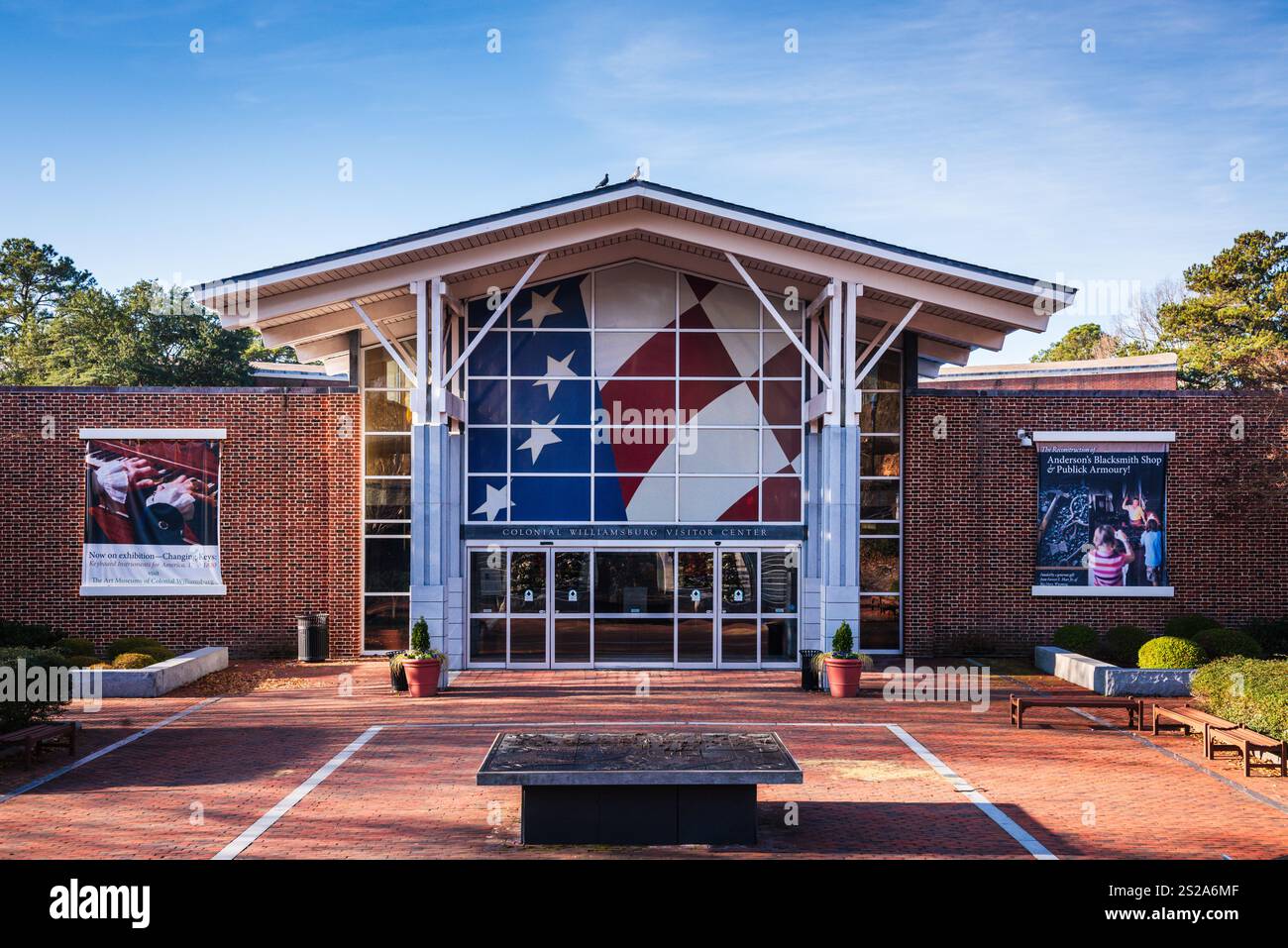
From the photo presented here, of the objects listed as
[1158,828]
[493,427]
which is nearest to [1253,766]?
[1158,828]

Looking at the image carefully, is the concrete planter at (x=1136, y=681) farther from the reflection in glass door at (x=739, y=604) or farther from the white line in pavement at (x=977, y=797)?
the reflection in glass door at (x=739, y=604)

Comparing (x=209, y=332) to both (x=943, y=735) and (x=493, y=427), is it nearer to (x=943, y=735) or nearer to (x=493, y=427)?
(x=493, y=427)

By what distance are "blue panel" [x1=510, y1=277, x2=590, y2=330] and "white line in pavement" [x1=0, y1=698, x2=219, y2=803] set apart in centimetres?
890

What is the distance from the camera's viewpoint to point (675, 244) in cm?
2097

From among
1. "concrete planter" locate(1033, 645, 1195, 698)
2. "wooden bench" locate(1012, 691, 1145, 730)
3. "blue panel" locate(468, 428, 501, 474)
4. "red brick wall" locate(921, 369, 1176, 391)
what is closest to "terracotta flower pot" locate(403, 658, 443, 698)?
"blue panel" locate(468, 428, 501, 474)

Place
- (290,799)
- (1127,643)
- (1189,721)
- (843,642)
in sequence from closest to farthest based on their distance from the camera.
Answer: (290,799) → (1189,721) → (843,642) → (1127,643)

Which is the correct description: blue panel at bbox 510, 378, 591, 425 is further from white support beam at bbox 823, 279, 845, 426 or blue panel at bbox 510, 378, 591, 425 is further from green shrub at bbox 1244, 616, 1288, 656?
green shrub at bbox 1244, 616, 1288, 656

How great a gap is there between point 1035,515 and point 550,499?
943 cm

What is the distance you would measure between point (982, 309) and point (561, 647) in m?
9.77

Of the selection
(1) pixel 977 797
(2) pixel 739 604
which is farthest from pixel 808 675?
(1) pixel 977 797

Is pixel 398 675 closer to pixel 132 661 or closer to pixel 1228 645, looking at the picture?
pixel 132 661

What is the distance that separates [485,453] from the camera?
21.9 metres

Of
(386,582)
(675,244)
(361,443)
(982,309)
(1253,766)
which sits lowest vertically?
(1253,766)

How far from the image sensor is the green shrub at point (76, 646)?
799 inches
